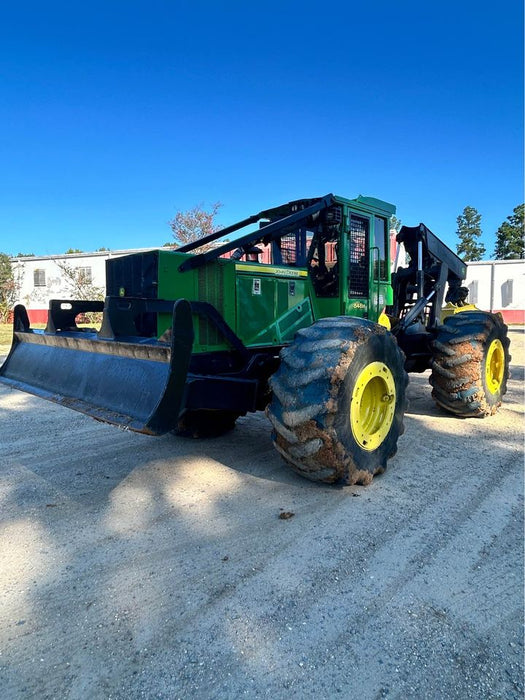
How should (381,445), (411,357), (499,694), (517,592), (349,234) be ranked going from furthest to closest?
(411,357)
(349,234)
(381,445)
(517,592)
(499,694)

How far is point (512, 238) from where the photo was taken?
54.4 meters

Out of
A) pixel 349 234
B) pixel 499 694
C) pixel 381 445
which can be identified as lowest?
pixel 499 694

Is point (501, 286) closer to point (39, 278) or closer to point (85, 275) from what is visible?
point (85, 275)

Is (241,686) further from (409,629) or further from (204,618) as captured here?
(409,629)

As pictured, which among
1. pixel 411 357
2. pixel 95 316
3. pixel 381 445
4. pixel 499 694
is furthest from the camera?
pixel 95 316

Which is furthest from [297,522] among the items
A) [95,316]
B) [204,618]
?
[95,316]

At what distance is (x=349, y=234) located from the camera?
17.4ft

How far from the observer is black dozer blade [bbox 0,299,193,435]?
3.25m

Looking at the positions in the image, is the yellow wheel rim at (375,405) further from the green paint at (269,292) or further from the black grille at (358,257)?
the black grille at (358,257)

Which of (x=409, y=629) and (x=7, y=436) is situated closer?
(x=409, y=629)

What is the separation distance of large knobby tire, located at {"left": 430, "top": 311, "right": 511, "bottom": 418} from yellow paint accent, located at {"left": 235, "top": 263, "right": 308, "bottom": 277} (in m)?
2.24

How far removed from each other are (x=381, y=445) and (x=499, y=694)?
232 cm

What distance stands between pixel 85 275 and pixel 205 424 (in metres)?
23.5

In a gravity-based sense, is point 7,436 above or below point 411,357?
below
